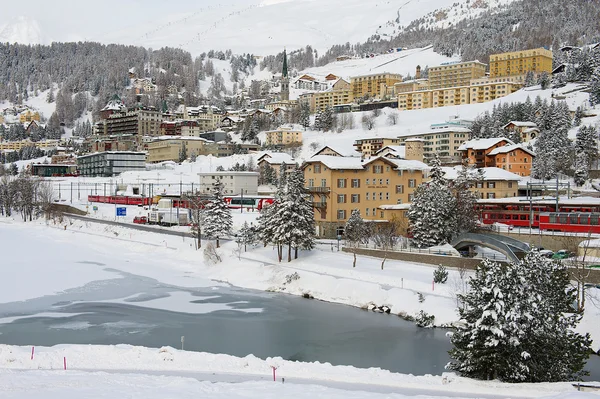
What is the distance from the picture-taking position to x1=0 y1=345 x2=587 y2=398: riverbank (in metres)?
16.2

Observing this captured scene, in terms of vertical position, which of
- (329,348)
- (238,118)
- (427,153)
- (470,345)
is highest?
(238,118)

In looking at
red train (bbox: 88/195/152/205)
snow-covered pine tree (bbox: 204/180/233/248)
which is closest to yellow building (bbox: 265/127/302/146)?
red train (bbox: 88/195/152/205)

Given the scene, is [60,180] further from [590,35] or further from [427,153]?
[590,35]

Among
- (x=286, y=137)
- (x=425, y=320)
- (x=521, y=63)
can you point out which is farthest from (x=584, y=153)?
(x=521, y=63)

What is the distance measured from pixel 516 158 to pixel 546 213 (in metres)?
29.3

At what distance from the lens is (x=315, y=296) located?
3197 centimetres

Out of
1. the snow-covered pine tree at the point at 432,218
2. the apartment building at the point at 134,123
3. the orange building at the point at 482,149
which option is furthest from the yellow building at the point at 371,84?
the snow-covered pine tree at the point at 432,218

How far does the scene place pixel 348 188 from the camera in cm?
4625

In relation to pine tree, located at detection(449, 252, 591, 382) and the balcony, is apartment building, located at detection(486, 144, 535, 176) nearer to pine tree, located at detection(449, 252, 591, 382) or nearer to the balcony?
the balcony

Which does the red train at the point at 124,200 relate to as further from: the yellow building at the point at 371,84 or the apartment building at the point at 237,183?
the yellow building at the point at 371,84

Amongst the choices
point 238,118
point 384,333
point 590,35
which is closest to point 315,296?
point 384,333

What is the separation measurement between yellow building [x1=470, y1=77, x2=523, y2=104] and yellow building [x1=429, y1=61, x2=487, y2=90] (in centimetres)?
1194

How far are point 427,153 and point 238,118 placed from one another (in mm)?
74483

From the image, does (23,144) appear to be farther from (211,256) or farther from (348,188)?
(211,256)
